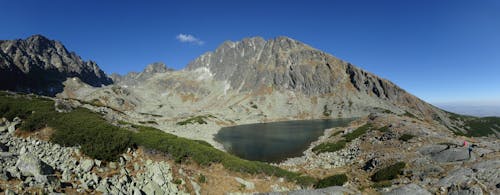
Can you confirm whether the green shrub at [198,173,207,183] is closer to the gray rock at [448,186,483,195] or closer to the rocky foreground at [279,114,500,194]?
the rocky foreground at [279,114,500,194]

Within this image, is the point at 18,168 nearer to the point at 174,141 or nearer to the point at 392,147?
the point at 174,141

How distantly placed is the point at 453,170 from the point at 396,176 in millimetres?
5834

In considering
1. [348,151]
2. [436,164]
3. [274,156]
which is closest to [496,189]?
[436,164]

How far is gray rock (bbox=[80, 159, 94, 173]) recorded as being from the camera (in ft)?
72.5

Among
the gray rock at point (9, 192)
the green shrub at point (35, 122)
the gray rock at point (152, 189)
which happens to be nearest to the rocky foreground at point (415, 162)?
the gray rock at point (152, 189)

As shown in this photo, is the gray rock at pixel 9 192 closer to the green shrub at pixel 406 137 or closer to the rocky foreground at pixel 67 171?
the rocky foreground at pixel 67 171

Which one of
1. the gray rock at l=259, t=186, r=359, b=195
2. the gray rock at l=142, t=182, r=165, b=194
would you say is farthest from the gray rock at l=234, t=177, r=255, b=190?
the gray rock at l=142, t=182, r=165, b=194

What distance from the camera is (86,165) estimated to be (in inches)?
898

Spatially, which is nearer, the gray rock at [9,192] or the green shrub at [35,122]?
the gray rock at [9,192]

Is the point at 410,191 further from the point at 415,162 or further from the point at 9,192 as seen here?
the point at 9,192

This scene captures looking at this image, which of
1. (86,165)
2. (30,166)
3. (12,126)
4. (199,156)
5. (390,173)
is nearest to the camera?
(30,166)

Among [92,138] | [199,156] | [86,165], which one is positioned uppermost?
[92,138]

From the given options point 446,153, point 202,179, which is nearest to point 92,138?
point 202,179

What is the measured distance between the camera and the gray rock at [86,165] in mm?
22100
